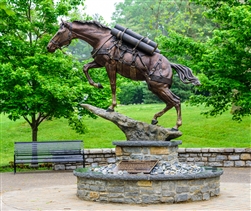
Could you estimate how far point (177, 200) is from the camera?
31.9ft

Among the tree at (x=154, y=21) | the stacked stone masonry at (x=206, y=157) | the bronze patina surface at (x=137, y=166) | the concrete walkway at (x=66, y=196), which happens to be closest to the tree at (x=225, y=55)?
the stacked stone masonry at (x=206, y=157)

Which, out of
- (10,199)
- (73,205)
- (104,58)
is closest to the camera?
(73,205)

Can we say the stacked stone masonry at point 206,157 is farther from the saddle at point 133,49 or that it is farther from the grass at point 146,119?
the saddle at point 133,49

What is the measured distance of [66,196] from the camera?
1079cm

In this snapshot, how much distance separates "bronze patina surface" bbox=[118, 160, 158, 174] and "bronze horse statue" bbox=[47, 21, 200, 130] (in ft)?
4.22

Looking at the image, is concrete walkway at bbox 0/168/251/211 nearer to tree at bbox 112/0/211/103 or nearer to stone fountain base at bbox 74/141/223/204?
stone fountain base at bbox 74/141/223/204

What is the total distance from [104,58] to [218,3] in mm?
8353

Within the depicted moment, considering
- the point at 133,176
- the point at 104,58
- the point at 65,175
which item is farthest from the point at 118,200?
the point at 65,175

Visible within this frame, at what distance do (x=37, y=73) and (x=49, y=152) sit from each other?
113 inches

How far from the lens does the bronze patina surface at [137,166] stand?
10.2 m

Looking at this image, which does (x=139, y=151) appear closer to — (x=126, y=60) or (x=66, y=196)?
(x=66, y=196)

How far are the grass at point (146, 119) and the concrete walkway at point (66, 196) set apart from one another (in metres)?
6.82

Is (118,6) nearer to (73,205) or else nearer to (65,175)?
(65,175)

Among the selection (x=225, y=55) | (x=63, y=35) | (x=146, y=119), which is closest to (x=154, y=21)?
(x=146, y=119)
